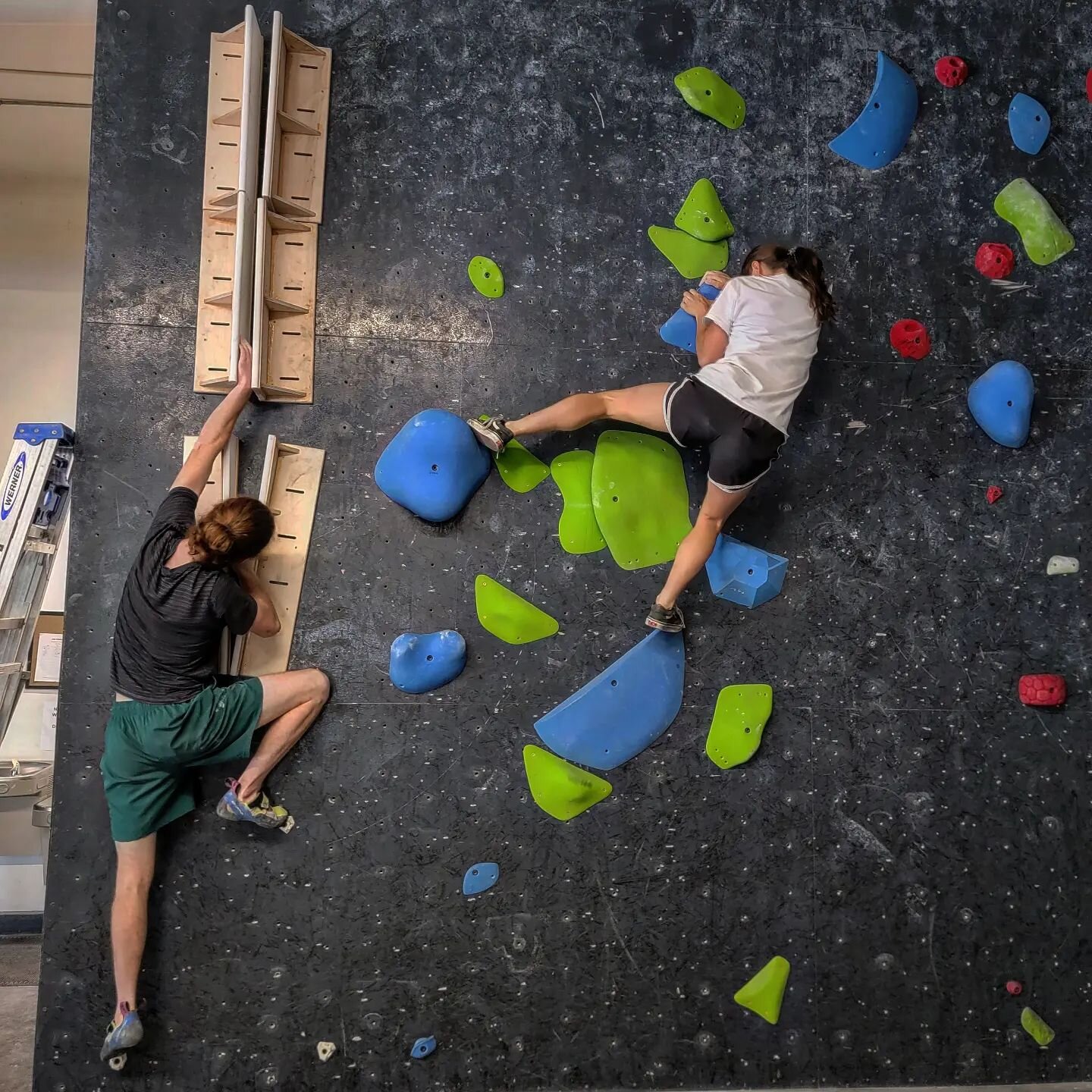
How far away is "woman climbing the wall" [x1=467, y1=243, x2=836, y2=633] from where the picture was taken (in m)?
2.35

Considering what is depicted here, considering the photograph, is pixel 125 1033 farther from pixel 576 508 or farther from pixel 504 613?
pixel 576 508

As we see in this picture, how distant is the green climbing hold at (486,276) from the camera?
260cm

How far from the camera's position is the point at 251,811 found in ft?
7.68

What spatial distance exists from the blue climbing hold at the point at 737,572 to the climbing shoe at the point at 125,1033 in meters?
1.92

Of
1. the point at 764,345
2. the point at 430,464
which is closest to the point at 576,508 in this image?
the point at 430,464

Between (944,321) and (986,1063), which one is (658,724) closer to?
(986,1063)

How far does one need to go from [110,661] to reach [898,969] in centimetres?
242

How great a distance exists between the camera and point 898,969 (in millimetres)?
2590

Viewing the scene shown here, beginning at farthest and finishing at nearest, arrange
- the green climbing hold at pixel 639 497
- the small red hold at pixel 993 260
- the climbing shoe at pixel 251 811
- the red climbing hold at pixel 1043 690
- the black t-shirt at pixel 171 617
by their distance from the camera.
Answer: the small red hold at pixel 993 260
the red climbing hold at pixel 1043 690
the green climbing hold at pixel 639 497
the climbing shoe at pixel 251 811
the black t-shirt at pixel 171 617

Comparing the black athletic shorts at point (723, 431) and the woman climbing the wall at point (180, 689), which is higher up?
the black athletic shorts at point (723, 431)

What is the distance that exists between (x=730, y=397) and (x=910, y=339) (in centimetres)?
80

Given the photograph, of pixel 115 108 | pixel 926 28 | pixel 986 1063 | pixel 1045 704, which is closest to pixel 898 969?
pixel 986 1063

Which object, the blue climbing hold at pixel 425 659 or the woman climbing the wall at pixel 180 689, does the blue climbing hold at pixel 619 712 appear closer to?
the blue climbing hold at pixel 425 659

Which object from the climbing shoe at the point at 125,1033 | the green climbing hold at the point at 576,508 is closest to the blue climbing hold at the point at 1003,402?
the green climbing hold at the point at 576,508
